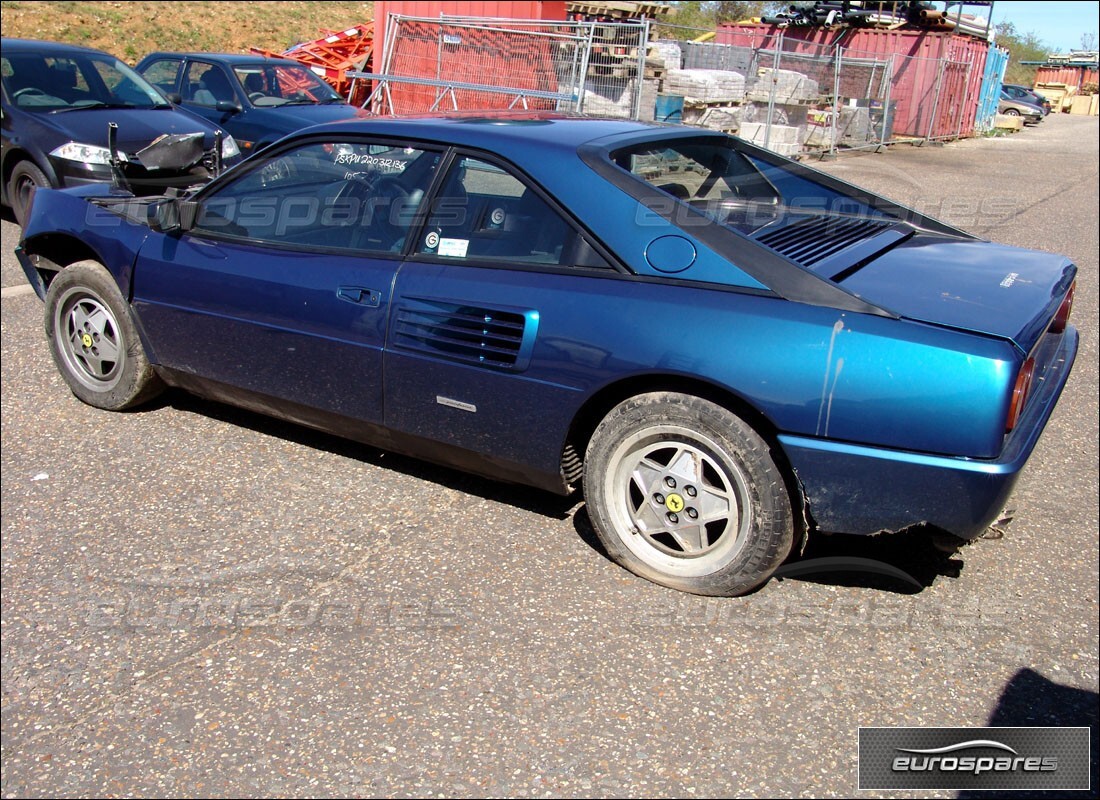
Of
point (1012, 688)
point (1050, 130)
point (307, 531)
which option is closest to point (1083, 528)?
point (1012, 688)

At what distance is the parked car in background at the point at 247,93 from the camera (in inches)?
420

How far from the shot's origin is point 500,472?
3.61m

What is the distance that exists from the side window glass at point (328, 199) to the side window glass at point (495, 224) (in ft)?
0.43

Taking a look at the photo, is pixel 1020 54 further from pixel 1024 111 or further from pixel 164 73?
pixel 164 73

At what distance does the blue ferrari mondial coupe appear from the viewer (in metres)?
2.83

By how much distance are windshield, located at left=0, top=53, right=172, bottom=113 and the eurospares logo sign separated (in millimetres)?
8616

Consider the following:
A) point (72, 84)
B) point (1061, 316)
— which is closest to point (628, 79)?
point (72, 84)

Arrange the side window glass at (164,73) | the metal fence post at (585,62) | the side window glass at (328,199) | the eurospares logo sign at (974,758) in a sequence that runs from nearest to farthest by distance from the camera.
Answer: the eurospares logo sign at (974,758) < the side window glass at (328,199) < the side window glass at (164,73) < the metal fence post at (585,62)

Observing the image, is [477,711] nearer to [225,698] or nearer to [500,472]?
[225,698]

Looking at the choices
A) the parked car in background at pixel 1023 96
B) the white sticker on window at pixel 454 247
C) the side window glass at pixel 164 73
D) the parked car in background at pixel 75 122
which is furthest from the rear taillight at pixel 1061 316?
the parked car in background at pixel 1023 96

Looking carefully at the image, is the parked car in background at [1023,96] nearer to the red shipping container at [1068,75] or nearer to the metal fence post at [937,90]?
the metal fence post at [937,90]

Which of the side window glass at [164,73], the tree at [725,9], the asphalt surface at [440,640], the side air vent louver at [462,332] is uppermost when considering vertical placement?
the tree at [725,9]

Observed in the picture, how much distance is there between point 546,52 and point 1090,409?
33.9 ft

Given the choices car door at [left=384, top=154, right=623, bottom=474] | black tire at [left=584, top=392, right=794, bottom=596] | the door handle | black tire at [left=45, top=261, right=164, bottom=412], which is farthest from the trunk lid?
black tire at [left=45, top=261, right=164, bottom=412]
